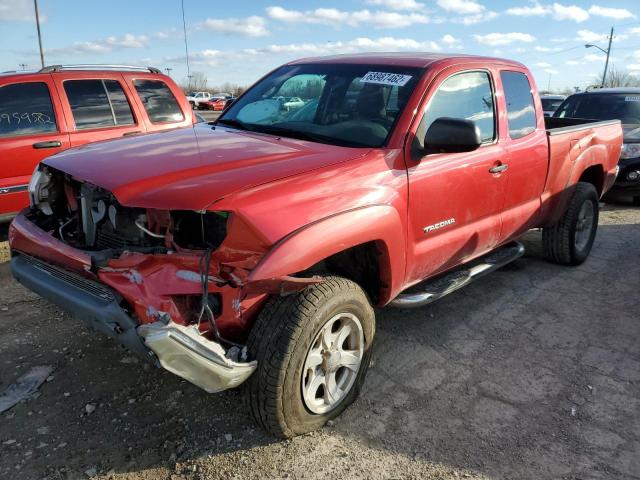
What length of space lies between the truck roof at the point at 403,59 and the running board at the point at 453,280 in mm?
1462

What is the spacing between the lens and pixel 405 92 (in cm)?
334

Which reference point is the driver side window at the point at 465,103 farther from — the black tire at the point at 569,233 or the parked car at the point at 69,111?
→ the parked car at the point at 69,111

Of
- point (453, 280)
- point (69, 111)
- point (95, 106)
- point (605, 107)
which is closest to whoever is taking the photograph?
point (453, 280)

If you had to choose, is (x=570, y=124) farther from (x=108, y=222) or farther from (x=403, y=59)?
(x=108, y=222)

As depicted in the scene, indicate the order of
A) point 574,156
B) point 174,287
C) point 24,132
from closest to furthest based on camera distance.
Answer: point 174,287
point 574,156
point 24,132

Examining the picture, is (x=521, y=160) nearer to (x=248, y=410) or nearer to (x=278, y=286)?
(x=278, y=286)

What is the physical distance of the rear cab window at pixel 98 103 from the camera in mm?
5875

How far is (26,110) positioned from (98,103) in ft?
2.46

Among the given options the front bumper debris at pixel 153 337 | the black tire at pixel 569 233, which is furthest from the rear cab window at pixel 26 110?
the black tire at pixel 569 233

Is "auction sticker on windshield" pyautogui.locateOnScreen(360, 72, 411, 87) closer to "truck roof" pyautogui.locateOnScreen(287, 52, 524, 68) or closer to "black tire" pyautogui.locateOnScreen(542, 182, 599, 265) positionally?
"truck roof" pyautogui.locateOnScreen(287, 52, 524, 68)

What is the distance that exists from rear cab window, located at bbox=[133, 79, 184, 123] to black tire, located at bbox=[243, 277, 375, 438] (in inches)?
179

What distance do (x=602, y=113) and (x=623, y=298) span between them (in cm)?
555

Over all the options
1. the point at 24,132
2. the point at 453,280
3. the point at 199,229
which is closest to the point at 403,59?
the point at 453,280

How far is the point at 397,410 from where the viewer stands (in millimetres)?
3014
